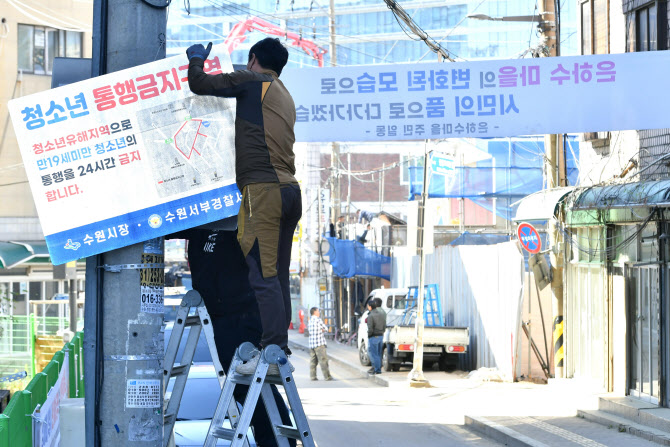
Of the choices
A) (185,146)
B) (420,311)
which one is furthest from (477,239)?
(185,146)

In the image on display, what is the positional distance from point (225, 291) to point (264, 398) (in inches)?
35.0

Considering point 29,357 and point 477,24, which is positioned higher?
point 477,24

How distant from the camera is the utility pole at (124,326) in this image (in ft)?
12.3

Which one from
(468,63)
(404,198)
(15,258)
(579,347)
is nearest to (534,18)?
(579,347)

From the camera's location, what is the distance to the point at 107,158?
389cm

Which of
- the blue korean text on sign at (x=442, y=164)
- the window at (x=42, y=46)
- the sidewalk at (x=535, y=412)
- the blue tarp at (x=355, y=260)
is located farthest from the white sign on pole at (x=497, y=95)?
the window at (x=42, y=46)

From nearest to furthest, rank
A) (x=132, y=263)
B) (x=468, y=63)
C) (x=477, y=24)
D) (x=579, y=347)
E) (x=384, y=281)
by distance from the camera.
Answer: (x=132, y=263) < (x=468, y=63) < (x=579, y=347) < (x=384, y=281) < (x=477, y=24)

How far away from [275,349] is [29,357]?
1497 centimetres

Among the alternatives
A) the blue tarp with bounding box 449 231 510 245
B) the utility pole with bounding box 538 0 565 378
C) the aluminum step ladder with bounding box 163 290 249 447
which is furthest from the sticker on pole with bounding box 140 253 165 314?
the blue tarp with bounding box 449 231 510 245

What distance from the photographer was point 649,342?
50.3 ft

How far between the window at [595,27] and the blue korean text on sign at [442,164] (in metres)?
7.36

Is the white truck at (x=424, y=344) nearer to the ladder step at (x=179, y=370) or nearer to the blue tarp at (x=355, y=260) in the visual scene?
the blue tarp at (x=355, y=260)

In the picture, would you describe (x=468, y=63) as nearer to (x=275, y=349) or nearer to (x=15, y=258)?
(x=275, y=349)

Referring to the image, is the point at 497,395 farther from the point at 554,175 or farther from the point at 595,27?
the point at 595,27
